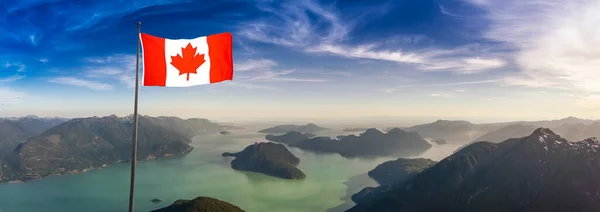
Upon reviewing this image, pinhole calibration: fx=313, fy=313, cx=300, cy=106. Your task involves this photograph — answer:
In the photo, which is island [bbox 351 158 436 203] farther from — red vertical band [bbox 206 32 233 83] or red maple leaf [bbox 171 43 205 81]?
red maple leaf [bbox 171 43 205 81]

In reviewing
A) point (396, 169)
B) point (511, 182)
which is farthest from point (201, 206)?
point (396, 169)

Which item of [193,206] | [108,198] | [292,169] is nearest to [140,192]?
[108,198]

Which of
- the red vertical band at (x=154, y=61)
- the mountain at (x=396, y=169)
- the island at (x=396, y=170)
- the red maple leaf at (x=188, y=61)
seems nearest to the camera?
the red vertical band at (x=154, y=61)

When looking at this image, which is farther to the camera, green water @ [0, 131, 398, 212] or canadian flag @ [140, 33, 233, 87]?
green water @ [0, 131, 398, 212]

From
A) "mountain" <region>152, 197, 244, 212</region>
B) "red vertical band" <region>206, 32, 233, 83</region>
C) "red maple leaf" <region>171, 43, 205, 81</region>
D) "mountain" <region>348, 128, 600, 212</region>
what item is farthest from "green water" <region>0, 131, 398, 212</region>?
"red maple leaf" <region>171, 43, 205, 81</region>

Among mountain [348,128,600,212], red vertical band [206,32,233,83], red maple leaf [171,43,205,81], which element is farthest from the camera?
mountain [348,128,600,212]

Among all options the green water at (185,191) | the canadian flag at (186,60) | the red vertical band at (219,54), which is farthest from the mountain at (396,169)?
the canadian flag at (186,60)

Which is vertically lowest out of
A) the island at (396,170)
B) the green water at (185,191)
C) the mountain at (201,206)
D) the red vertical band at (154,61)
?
the green water at (185,191)

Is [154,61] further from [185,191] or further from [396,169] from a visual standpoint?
[396,169]

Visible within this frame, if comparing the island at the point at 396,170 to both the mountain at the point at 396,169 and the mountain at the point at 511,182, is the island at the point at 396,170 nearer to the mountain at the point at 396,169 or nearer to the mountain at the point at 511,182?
the mountain at the point at 396,169
